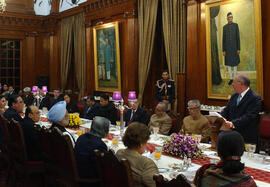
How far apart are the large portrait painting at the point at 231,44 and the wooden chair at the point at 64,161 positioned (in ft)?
14.4

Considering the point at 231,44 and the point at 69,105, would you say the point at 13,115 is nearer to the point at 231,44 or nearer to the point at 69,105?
the point at 69,105

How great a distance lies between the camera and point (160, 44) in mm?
9492

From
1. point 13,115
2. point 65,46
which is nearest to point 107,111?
point 13,115

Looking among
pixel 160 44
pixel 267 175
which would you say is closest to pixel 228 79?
pixel 160 44

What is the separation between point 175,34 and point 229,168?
655cm

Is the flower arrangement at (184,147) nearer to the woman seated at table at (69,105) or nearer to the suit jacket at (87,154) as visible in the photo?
the suit jacket at (87,154)

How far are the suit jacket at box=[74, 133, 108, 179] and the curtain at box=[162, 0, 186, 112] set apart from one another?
523 centimetres

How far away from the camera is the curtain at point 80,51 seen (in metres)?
11.7

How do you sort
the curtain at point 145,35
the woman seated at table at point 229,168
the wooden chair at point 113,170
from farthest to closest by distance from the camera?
the curtain at point 145,35
the wooden chair at point 113,170
the woman seated at table at point 229,168

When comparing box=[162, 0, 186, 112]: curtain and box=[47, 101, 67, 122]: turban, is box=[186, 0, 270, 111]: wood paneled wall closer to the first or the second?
box=[162, 0, 186, 112]: curtain

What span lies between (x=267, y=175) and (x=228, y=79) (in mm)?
4249

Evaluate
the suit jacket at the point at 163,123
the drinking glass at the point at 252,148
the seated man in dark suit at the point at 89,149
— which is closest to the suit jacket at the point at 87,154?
the seated man in dark suit at the point at 89,149

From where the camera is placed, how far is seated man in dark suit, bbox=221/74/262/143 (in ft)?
13.5

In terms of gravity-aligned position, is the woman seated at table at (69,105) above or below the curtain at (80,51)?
below
